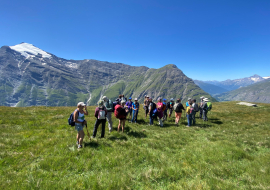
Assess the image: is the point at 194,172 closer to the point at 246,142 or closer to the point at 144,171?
the point at 144,171

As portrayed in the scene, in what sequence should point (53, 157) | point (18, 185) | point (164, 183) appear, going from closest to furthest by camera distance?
point (18, 185) < point (164, 183) < point (53, 157)

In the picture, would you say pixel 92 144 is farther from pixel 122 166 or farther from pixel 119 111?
pixel 119 111

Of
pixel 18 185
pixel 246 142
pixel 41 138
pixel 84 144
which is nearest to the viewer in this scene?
pixel 18 185

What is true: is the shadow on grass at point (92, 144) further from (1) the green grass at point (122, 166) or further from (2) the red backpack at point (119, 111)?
(2) the red backpack at point (119, 111)

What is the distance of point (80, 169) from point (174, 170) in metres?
4.69

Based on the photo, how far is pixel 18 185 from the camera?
4559 mm

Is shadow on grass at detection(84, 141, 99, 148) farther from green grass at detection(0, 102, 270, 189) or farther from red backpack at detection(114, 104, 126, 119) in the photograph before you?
red backpack at detection(114, 104, 126, 119)

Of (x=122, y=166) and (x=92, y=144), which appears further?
(x=92, y=144)

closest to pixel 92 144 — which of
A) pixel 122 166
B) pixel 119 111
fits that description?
pixel 122 166

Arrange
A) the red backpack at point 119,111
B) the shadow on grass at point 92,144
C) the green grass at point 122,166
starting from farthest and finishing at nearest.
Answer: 1. the red backpack at point 119,111
2. the shadow on grass at point 92,144
3. the green grass at point 122,166

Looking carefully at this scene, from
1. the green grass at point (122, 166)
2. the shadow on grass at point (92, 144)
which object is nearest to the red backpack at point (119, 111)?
the green grass at point (122, 166)

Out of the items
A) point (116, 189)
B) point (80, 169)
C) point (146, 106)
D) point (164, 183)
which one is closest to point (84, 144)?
point (80, 169)

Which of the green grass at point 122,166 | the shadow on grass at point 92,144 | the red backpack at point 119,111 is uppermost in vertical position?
the red backpack at point 119,111

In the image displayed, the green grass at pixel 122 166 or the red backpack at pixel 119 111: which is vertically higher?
the red backpack at pixel 119 111
